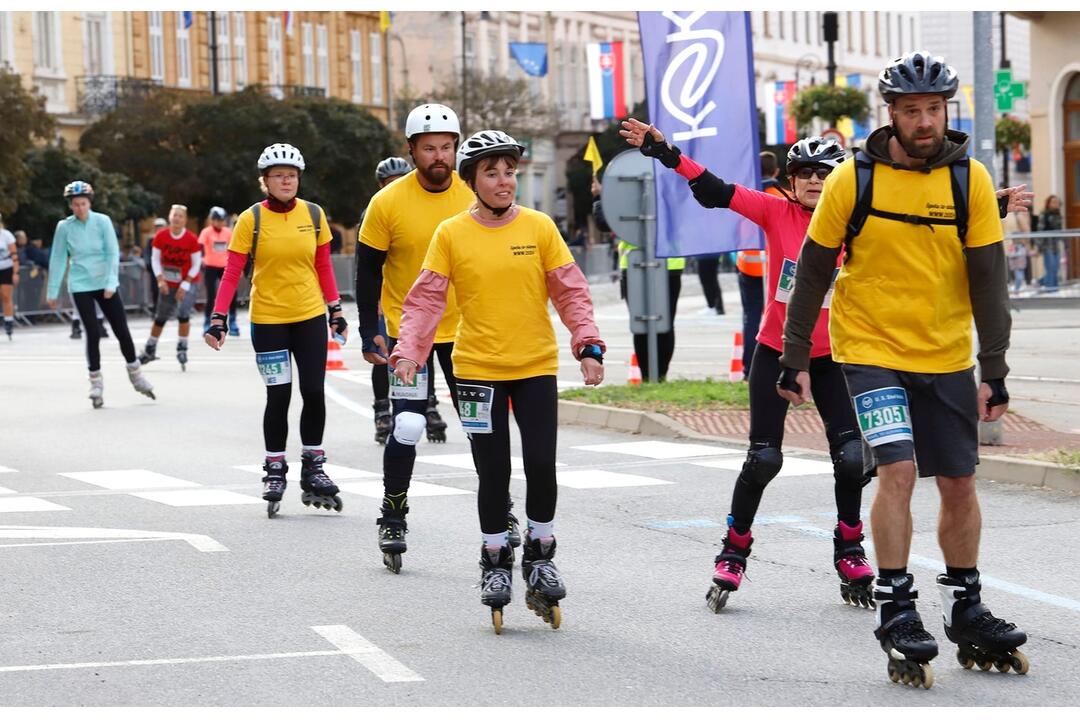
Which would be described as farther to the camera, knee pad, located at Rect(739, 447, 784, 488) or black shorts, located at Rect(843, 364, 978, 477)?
knee pad, located at Rect(739, 447, 784, 488)

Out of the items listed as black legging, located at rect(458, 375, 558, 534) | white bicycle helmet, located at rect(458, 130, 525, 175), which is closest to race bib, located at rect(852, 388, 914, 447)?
black legging, located at rect(458, 375, 558, 534)

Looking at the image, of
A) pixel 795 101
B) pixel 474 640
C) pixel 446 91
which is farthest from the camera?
pixel 446 91

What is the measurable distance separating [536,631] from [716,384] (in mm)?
9543

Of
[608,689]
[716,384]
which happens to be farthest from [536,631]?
[716,384]

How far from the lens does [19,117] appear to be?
4022cm

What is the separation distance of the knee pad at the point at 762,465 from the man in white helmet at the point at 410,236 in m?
1.40

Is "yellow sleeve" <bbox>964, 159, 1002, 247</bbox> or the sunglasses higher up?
the sunglasses

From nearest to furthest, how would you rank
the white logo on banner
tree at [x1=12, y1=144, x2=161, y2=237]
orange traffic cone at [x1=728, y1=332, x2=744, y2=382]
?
1. the white logo on banner
2. orange traffic cone at [x1=728, y1=332, x2=744, y2=382]
3. tree at [x1=12, y1=144, x2=161, y2=237]

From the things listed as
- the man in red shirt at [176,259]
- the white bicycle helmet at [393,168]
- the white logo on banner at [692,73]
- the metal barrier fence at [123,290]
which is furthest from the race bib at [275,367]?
the metal barrier fence at [123,290]

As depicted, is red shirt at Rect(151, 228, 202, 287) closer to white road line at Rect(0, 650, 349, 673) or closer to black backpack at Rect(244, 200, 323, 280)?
black backpack at Rect(244, 200, 323, 280)

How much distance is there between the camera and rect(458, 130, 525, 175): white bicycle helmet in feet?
24.5

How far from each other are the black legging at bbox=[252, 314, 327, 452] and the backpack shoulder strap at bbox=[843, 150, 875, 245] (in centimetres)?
468

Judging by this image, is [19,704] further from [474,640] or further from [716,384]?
[716,384]

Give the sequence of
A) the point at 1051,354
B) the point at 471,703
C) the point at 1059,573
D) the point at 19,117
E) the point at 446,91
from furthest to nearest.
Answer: the point at 446,91 → the point at 19,117 → the point at 1051,354 → the point at 1059,573 → the point at 471,703
